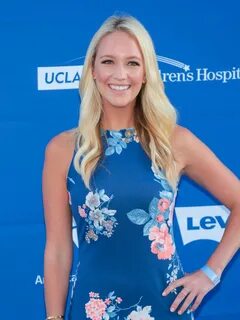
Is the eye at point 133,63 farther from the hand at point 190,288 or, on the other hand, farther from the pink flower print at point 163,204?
the hand at point 190,288

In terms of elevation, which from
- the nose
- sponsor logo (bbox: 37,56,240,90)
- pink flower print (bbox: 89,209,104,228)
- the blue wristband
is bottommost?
the blue wristband

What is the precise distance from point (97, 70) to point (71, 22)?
494 mm

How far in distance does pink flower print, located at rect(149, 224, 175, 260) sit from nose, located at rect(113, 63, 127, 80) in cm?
44

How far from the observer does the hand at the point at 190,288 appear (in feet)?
6.18

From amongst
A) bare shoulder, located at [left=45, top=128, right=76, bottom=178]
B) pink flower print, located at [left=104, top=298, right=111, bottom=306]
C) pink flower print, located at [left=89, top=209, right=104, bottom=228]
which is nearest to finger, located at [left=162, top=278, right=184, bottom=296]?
pink flower print, located at [left=104, top=298, right=111, bottom=306]

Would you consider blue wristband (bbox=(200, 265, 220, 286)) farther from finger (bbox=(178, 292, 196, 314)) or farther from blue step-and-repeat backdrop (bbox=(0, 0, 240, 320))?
blue step-and-repeat backdrop (bbox=(0, 0, 240, 320))

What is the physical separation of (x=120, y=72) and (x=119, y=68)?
0.06ft

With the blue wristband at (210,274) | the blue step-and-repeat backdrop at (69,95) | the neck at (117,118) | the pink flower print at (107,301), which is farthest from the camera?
the blue step-and-repeat backdrop at (69,95)

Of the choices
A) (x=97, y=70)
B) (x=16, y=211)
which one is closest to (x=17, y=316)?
(x=16, y=211)

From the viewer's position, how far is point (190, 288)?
1959 mm

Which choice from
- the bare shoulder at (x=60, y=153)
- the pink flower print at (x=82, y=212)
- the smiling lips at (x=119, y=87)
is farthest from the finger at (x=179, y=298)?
the smiling lips at (x=119, y=87)

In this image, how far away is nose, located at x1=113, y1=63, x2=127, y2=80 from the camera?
188cm

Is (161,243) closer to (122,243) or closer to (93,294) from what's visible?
(122,243)

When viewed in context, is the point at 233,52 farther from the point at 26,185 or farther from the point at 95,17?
the point at 26,185
